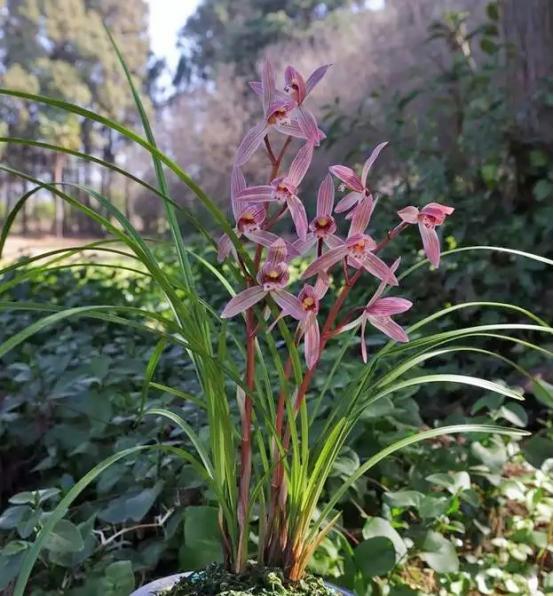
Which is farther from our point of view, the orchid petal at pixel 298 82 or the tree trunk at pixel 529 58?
the tree trunk at pixel 529 58

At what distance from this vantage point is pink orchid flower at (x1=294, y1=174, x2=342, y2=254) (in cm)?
61

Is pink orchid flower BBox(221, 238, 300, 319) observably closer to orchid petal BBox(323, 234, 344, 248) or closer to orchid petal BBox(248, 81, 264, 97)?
orchid petal BBox(323, 234, 344, 248)

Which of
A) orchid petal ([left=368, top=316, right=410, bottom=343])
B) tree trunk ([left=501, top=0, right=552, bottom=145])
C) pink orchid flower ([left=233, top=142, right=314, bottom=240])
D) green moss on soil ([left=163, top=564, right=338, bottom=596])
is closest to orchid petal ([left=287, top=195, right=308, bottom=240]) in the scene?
pink orchid flower ([left=233, top=142, right=314, bottom=240])

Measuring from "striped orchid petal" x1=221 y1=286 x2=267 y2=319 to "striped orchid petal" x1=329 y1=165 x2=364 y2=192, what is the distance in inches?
4.9

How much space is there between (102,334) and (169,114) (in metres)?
12.9

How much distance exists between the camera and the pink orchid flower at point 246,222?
23.8 inches

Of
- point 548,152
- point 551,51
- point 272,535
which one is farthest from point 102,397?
point 551,51

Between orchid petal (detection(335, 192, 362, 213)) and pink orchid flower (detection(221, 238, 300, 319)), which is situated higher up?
orchid petal (detection(335, 192, 362, 213))

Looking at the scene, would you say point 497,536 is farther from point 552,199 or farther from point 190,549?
Answer: point 552,199

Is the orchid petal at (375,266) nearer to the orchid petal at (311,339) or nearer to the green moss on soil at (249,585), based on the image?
the orchid petal at (311,339)

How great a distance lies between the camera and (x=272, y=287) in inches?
23.2

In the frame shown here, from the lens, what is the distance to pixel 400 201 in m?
2.36

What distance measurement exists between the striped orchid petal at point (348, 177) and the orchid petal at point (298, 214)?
42 millimetres

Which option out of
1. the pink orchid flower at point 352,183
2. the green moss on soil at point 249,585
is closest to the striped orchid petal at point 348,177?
the pink orchid flower at point 352,183
